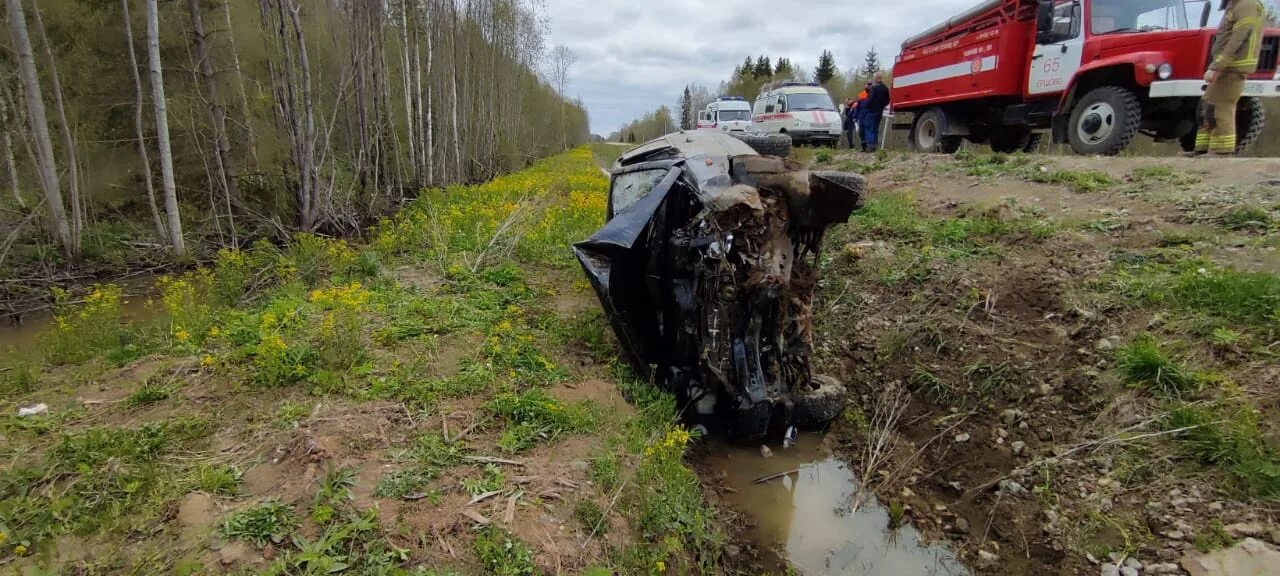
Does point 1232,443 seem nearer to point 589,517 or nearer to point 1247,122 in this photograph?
point 589,517

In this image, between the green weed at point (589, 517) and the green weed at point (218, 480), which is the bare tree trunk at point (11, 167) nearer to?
the green weed at point (218, 480)

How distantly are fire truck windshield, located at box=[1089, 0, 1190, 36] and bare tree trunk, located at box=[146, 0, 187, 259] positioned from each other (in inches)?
465

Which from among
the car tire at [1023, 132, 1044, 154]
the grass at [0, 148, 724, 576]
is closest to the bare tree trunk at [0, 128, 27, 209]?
the grass at [0, 148, 724, 576]

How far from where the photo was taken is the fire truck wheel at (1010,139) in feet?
33.9

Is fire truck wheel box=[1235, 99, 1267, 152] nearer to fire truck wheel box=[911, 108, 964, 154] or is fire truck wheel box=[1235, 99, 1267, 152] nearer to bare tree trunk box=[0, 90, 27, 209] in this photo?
fire truck wheel box=[911, 108, 964, 154]

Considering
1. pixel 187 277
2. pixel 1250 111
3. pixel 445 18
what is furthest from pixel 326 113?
pixel 1250 111

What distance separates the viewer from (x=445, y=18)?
15203 mm

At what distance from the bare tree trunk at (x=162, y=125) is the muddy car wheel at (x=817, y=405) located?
26.5 ft

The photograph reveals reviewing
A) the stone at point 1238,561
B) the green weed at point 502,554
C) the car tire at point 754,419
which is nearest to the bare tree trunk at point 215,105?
the green weed at point 502,554

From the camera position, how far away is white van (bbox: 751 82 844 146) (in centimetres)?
1462

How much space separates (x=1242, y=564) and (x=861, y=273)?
368cm

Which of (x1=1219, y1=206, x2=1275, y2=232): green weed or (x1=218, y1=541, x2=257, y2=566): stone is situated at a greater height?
(x1=1219, y1=206, x2=1275, y2=232): green weed

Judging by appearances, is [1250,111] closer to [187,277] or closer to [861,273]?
[861,273]

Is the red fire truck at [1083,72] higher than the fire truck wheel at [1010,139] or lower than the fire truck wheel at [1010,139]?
higher
